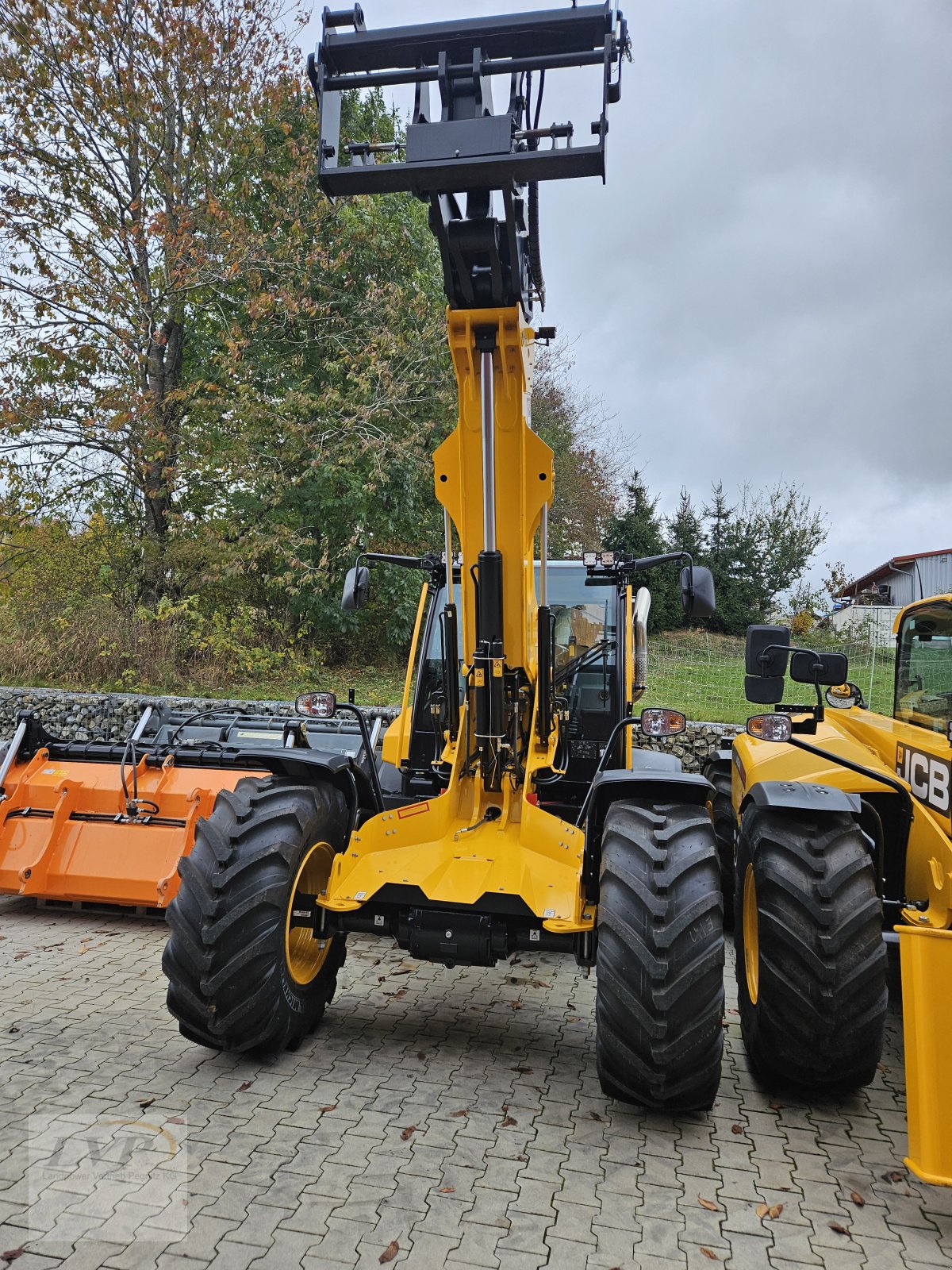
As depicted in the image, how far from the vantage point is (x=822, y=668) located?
175 inches

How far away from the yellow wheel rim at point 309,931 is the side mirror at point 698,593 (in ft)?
7.19

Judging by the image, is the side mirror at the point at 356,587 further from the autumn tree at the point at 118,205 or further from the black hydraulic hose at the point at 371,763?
the autumn tree at the point at 118,205

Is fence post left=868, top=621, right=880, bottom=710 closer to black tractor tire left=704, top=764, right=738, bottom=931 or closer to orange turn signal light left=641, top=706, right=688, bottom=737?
black tractor tire left=704, top=764, right=738, bottom=931

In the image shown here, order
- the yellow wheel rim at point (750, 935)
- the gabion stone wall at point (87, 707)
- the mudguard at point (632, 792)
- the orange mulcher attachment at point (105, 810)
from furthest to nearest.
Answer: the gabion stone wall at point (87, 707)
the orange mulcher attachment at point (105, 810)
the yellow wheel rim at point (750, 935)
the mudguard at point (632, 792)

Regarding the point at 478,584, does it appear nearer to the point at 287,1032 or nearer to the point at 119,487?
the point at 287,1032

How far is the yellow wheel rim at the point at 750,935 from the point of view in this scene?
3.95 meters

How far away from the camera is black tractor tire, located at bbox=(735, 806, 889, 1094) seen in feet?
11.2

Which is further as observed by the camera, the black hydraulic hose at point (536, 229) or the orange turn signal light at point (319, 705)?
the orange turn signal light at point (319, 705)

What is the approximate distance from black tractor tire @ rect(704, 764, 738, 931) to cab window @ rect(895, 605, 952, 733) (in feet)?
5.60

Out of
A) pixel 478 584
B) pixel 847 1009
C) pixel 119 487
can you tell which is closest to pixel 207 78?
pixel 119 487

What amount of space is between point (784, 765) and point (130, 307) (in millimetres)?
11497

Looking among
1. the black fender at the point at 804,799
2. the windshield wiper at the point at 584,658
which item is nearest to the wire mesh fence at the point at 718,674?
the windshield wiper at the point at 584,658

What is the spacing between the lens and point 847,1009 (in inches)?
134

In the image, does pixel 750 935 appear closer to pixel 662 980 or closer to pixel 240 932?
pixel 662 980
